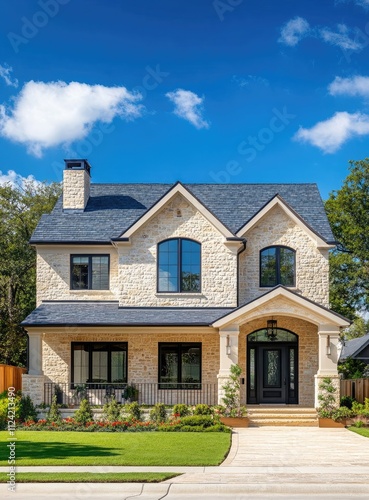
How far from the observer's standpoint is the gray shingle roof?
28.8 m

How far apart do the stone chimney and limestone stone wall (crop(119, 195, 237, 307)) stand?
13.1ft

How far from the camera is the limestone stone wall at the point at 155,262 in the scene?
30.7 metres

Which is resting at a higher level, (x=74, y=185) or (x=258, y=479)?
(x=74, y=185)

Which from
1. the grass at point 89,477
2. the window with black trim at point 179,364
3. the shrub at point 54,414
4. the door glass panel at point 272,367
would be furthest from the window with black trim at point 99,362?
the grass at point 89,477

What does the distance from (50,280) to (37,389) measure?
16.3 feet

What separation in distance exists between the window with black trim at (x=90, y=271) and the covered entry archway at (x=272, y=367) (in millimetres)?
6508

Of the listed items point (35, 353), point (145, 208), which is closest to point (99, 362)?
point (35, 353)

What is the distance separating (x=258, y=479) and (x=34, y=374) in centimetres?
1533

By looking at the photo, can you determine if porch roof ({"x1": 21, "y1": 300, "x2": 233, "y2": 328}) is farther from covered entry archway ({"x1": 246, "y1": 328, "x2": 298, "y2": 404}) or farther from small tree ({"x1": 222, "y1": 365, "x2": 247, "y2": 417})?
small tree ({"x1": 222, "y1": 365, "x2": 247, "y2": 417})

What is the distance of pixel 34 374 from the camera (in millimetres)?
28703

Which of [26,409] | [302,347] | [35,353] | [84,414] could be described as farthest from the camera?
[302,347]

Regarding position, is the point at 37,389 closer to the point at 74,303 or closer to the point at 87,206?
the point at 74,303

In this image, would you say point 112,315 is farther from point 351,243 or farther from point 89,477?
point 351,243

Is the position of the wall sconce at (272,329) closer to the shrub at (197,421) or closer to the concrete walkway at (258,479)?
the shrub at (197,421)
